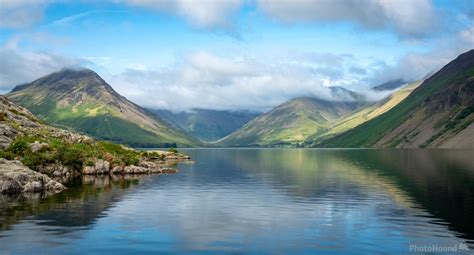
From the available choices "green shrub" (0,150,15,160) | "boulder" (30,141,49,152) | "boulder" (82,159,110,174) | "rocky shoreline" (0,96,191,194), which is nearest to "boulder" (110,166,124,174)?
"rocky shoreline" (0,96,191,194)

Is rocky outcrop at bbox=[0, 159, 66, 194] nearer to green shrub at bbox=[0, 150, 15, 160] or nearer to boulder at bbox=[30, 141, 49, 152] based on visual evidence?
green shrub at bbox=[0, 150, 15, 160]

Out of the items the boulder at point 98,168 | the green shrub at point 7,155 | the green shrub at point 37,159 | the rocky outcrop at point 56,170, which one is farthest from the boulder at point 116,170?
the green shrub at point 7,155

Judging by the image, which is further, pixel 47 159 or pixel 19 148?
pixel 47 159

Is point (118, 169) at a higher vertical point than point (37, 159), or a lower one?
lower

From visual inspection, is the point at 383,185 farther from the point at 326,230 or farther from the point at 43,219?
the point at 43,219

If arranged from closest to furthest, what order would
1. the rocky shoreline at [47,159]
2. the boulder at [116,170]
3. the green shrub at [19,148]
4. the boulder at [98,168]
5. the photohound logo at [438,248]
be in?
the photohound logo at [438,248] < the rocky shoreline at [47,159] < the green shrub at [19,148] < the boulder at [98,168] < the boulder at [116,170]

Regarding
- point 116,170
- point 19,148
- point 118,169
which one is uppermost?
point 19,148

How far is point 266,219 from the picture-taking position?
6462 centimetres

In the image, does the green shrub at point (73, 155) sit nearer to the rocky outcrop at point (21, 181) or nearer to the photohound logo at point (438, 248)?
the rocky outcrop at point (21, 181)

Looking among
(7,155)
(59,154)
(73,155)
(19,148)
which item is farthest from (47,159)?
(7,155)

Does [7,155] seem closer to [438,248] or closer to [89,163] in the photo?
[89,163]

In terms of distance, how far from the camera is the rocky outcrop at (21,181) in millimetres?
92125

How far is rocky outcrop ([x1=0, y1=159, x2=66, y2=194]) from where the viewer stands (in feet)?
302

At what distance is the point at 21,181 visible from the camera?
94.9m
